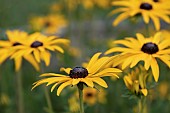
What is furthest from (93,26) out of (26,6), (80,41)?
(26,6)

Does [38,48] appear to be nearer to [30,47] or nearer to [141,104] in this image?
[30,47]

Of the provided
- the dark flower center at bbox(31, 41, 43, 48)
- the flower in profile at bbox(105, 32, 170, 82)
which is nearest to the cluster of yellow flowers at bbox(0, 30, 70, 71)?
the dark flower center at bbox(31, 41, 43, 48)

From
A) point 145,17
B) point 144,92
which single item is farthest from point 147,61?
point 145,17

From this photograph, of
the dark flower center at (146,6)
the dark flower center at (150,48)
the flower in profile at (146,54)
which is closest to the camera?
the flower in profile at (146,54)

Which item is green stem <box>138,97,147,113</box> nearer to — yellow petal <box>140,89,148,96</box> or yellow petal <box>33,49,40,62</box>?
yellow petal <box>140,89,148,96</box>

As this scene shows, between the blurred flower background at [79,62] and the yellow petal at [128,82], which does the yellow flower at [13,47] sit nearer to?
the blurred flower background at [79,62]

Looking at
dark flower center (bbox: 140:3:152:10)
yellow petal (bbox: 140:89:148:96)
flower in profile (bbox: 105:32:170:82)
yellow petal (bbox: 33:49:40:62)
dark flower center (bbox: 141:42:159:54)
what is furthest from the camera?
dark flower center (bbox: 140:3:152:10)

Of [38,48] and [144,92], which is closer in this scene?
[144,92]

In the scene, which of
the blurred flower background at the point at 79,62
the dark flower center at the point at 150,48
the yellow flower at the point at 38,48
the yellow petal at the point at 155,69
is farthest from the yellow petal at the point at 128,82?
the yellow flower at the point at 38,48
